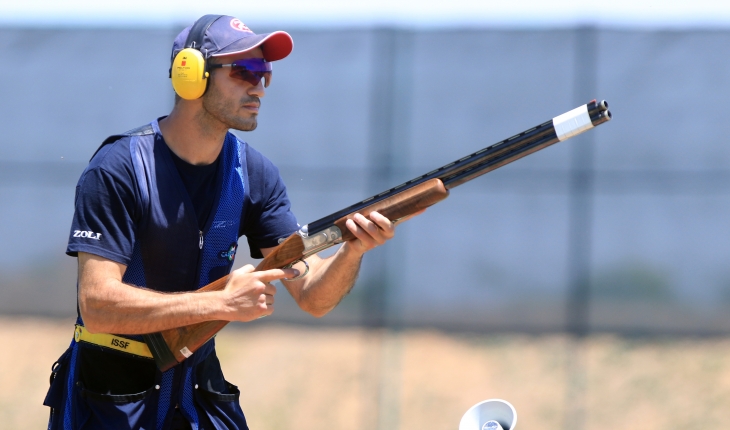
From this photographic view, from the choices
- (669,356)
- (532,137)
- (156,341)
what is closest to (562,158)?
(669,356)

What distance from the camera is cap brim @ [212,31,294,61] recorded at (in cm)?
365

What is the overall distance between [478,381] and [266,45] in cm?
494

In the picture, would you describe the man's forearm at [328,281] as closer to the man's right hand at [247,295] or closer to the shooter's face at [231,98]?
the man's right hand at [247,295]

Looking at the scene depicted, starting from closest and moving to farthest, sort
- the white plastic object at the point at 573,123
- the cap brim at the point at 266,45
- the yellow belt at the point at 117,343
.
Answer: the white plastic object at the point at 573,123 < the yellow belt at the point at 117,343 < the cap brim at the point at 266,45

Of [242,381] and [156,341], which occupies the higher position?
[156,341]

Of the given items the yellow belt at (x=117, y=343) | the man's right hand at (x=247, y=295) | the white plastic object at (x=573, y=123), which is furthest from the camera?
the yellow belt at (x=117, y=343)

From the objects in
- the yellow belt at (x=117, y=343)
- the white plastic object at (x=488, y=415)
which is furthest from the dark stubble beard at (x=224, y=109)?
the white plastic object at (x=488, y=415)

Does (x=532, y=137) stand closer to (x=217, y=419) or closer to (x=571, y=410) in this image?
(x=217, y=419)

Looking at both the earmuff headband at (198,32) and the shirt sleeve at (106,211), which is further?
the earmuff headband at (198,32)

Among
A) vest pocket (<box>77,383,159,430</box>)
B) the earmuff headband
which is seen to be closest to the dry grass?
vest pocket (<box>77,383,159,430</box>)

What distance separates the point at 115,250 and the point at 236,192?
0.62 meters

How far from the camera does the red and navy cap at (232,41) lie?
3.65 m

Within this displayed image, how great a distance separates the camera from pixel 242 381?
832 cm

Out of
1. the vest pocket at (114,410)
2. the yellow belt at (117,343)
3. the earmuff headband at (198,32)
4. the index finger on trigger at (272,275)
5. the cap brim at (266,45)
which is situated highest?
the earmuff headband at (198,32)
